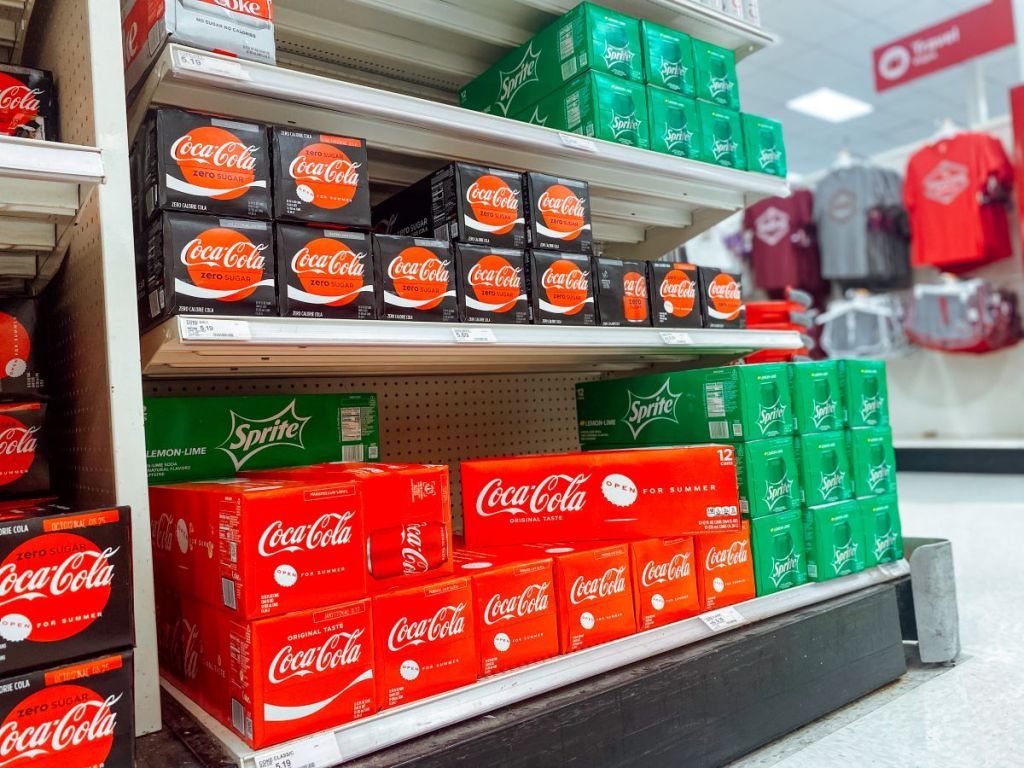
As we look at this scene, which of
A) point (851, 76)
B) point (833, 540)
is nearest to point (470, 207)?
point (833, 540)

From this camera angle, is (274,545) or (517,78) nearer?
(274,545)

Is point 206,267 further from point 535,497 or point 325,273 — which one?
point 535,497

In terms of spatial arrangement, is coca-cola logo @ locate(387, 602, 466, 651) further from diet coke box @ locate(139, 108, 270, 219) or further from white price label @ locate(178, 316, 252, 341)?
diet coke box @ locate(139, 108, 270, 219)

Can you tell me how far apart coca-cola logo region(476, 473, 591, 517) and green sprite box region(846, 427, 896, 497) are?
2.69ft

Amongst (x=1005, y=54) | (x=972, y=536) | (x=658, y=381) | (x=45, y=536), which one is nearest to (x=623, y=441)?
(x=658, y=381)

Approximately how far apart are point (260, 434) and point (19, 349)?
1.63 feet

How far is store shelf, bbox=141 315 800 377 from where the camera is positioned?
1242 millimetres

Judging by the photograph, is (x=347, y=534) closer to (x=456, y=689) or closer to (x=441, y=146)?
(x=456, y=689)

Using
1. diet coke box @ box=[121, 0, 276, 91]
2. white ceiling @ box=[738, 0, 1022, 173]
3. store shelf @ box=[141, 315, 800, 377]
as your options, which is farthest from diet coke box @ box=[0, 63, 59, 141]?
white ceiling @ box=[738, 0, 1022, 173]

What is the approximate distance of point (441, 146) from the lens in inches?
67.0

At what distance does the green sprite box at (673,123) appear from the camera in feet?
6.30

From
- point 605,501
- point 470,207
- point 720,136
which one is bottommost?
point 605,501

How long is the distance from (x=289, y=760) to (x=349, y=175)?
3.18 feet

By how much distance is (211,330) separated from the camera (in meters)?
1.19
